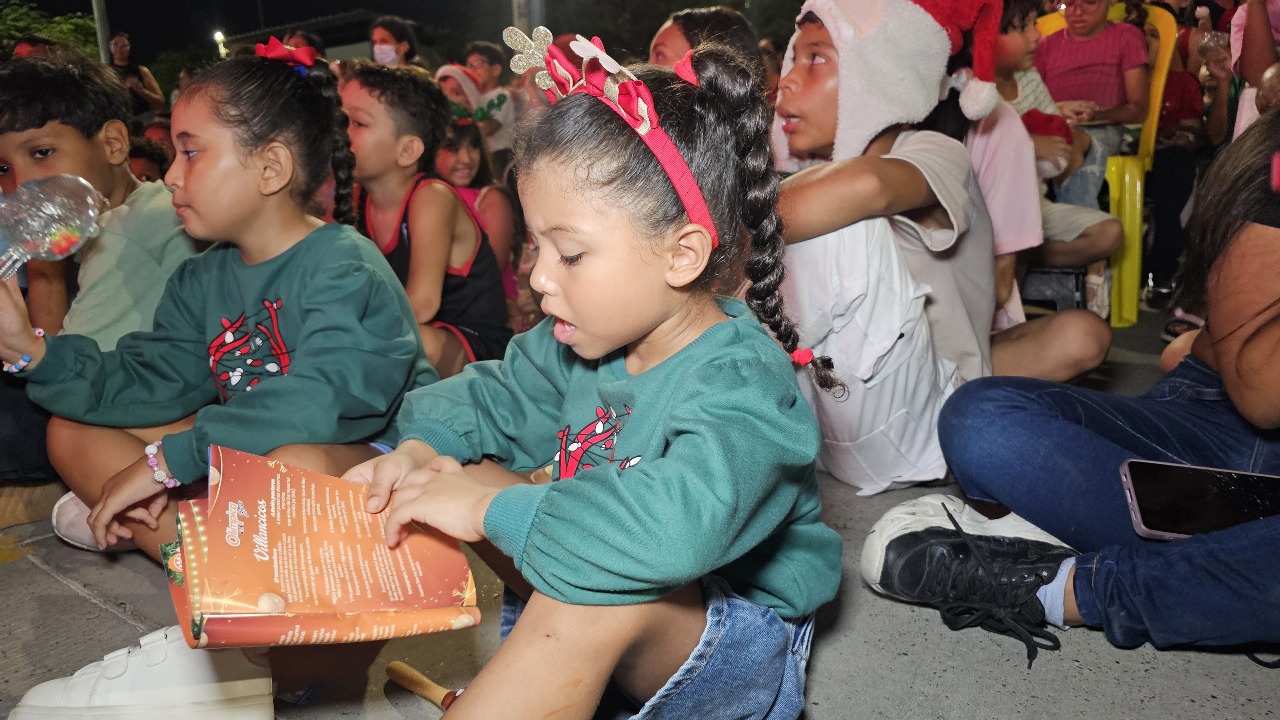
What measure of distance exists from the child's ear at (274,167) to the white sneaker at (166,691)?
906 millimetres

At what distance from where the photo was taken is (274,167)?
1.84m

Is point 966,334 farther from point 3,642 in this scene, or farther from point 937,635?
point 3,642

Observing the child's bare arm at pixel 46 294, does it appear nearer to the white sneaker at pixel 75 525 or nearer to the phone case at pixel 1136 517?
the white sneaker at pixel 75 525

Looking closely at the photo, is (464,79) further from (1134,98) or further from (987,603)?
(987,603)

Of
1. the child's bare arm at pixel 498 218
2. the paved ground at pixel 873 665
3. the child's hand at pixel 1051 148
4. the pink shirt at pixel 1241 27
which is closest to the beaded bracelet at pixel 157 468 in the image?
the paved ground at pixel 873 665

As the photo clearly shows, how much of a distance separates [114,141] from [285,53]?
24.4 inches

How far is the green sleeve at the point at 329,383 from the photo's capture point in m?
1.52

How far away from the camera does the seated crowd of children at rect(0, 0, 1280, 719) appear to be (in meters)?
1.03

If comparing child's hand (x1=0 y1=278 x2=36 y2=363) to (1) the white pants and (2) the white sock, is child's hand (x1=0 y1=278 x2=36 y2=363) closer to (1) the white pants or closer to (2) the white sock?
(1) the white pants

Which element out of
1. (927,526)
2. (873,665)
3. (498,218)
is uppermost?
(927,526)

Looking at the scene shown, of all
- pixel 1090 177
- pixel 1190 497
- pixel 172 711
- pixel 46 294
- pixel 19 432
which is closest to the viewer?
pixel 172 711

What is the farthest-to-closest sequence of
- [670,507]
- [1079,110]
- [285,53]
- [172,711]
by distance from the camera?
[1079,110] < [285,53] < [172,711] < [670,507]

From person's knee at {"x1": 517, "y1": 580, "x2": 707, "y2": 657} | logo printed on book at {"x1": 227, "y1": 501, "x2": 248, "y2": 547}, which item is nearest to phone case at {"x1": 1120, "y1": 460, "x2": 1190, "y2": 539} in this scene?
person's knee at {"x1": 517, "y1": 580, "x2": 707, "y2": 657}

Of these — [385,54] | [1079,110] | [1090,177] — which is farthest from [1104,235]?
[385,54]
